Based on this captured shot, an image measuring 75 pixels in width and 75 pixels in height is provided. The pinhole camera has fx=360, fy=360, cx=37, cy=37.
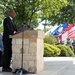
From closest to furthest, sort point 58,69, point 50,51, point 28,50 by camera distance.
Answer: point 28,50 → point 58,69 → point 50,51

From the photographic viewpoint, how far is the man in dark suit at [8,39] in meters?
12.3

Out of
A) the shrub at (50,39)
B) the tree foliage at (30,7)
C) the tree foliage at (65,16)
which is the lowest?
the shrub at (50,39)

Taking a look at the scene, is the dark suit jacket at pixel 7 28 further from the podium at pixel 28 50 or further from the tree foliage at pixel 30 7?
the tree foliage at pixel 30 7

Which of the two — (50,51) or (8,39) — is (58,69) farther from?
(50,51)

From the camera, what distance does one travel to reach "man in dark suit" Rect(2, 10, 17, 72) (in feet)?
40.3

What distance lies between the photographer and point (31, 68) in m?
12.1

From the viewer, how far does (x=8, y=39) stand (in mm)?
12367

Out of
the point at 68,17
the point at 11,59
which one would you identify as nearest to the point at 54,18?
the point at 68,17

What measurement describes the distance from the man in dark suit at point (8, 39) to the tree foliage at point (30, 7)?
8.84m

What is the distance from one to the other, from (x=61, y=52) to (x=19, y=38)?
17.7 m

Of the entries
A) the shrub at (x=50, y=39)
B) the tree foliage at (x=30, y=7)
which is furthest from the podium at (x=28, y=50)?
the shrub at (x=50, y=39)

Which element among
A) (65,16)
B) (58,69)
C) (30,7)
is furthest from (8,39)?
(65,16)

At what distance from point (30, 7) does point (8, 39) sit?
10.4m

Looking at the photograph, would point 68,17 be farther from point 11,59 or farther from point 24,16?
point 11,59
